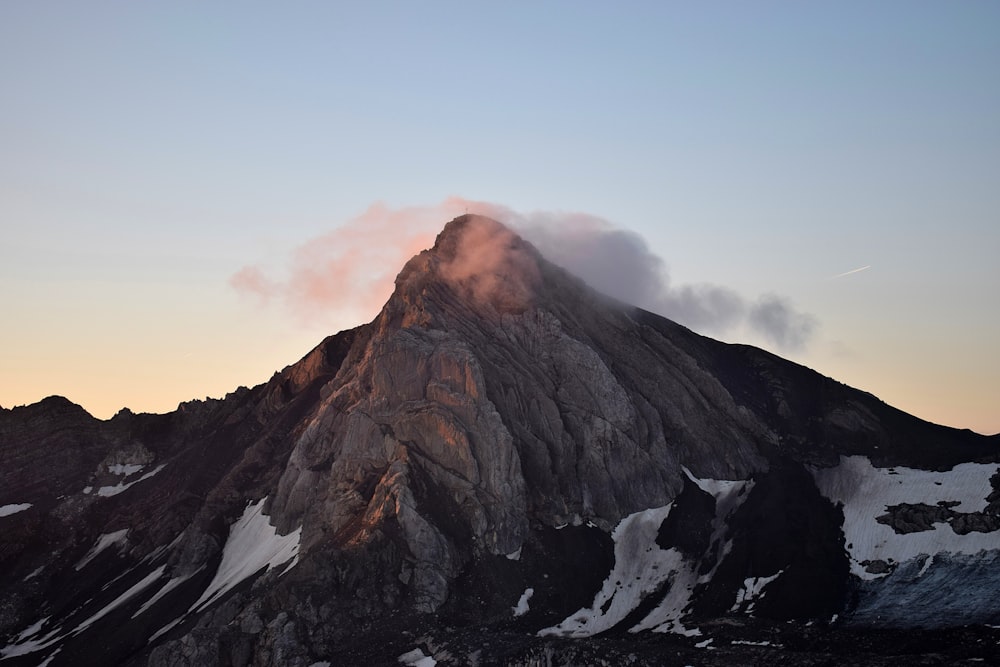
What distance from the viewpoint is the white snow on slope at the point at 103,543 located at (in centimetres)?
18588

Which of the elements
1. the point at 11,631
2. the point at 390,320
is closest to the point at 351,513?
the point at 390,320

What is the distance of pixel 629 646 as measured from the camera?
115 metres

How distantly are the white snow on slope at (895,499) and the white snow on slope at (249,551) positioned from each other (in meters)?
85.0

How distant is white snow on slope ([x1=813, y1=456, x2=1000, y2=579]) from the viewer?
436 ft

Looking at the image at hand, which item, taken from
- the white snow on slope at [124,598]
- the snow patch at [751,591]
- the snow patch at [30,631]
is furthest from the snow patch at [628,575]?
the snow patch at [30,631]

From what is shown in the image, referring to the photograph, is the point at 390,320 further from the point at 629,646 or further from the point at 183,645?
the point at 629,646

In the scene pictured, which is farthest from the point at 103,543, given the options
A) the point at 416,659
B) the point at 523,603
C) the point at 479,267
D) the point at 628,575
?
the point at 628,575

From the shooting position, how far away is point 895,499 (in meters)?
149

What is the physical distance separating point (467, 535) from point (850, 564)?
55121 mm

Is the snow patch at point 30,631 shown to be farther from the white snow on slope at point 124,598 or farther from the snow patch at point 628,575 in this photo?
the snow patch at point 628,575

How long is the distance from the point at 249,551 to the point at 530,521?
49476 mm

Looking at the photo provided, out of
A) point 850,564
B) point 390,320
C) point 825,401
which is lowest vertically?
point 850,564

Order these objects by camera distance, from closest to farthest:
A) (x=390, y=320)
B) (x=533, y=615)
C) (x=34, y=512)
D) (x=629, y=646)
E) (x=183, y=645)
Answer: (x=629, y=646) → (x=183, y=645) → (x=533, y=615) → (x=390, y=320) → (x=34, y=512)

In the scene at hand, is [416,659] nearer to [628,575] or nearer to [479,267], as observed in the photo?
[628,575]
